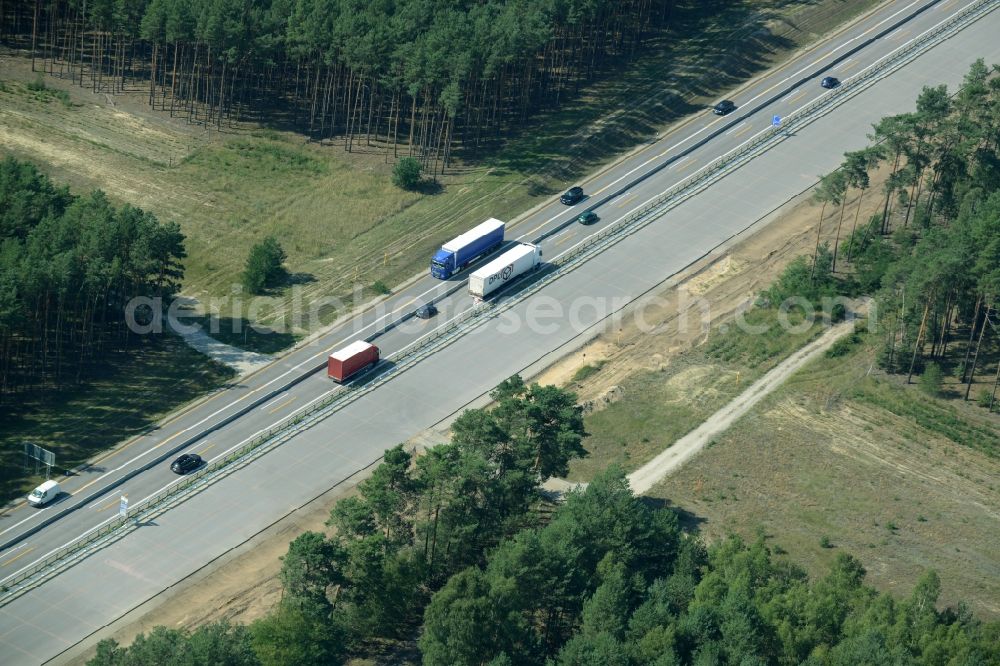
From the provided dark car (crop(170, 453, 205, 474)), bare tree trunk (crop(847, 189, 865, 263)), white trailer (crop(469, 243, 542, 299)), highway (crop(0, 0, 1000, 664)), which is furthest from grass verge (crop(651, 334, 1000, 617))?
dark car (crop(170, 453, 205, 474))

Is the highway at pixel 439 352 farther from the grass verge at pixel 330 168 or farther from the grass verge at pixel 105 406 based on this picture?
the grass verge at pixel 330 168

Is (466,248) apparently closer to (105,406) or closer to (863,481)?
(105,406)

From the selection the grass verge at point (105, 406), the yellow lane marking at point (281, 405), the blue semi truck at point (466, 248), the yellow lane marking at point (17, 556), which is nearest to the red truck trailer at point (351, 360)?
the yellow lane marking at point (281, 405)

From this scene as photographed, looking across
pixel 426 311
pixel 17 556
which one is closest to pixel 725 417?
pixel 426 311

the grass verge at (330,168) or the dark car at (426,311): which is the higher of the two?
the grass verge at (330,168)

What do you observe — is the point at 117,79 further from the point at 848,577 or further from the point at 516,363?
the point at 848,577

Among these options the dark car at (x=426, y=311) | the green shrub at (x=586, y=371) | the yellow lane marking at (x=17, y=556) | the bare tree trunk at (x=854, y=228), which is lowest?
the yellow lane marking at (x=17, y=556)

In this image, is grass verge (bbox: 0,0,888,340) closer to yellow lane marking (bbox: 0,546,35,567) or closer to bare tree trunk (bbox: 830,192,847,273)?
bare tree trunk (bbox: 830,192,847,273)
